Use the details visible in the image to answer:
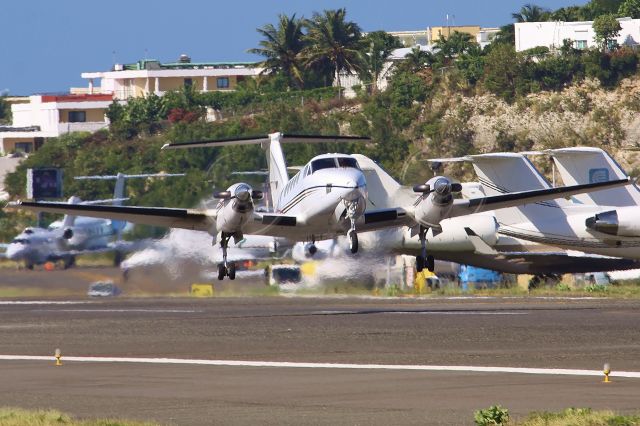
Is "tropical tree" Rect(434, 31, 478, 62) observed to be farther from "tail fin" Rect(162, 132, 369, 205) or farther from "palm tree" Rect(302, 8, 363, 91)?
"tail fin" Rect(162, 132, 369, 205)

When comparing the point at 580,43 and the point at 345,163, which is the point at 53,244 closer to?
the point at 345,163

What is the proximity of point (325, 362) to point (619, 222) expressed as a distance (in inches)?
946

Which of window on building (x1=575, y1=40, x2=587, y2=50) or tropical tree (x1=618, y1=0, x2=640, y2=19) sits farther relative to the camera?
tropical tree (x1=618, y1=0, x2=640, y2=19)

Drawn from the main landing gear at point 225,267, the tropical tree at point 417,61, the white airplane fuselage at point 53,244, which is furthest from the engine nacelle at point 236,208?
the tropical tree at point 417,61

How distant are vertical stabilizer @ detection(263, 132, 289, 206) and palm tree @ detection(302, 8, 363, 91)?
94.2 metres

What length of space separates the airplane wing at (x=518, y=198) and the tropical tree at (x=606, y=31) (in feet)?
283

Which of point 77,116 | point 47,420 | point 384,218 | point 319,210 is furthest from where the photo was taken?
point 77,116

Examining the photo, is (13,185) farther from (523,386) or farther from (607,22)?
(523,386)

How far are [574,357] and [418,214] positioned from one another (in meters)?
13.6

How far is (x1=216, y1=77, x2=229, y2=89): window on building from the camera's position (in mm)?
164750

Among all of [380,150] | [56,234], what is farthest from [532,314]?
[380,150]

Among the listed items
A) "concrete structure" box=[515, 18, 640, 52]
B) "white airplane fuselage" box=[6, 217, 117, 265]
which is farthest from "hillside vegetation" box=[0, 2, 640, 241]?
"white airplane fuselage" box=[6, 217, 117, 265]

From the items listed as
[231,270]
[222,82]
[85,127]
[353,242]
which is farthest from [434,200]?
[222,82]

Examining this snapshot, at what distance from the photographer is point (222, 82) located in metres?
165
